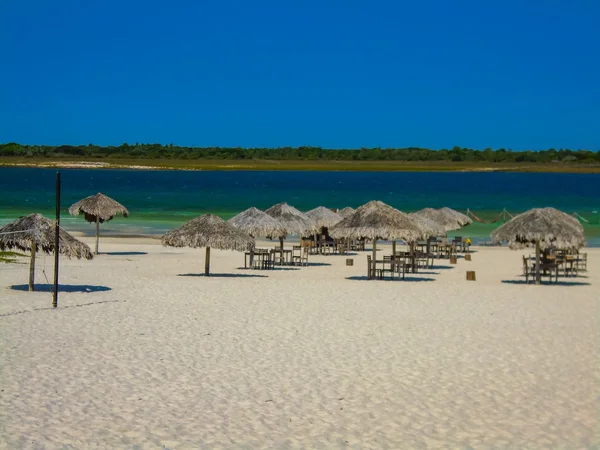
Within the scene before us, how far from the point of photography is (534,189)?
317 feet

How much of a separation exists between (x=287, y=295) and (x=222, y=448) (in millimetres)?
8847

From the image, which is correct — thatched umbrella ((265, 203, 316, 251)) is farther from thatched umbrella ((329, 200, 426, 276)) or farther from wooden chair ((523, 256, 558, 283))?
wooden chair ((523, 256, 558, 283))

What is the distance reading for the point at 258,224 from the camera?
21.3 meters

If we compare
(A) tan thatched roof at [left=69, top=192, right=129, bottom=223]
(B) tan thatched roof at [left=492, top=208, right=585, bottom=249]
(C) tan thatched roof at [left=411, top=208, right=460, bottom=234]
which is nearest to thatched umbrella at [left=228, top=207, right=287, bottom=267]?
(A) tan thatched roof at [left=69, top=192, right=129, bottom=223]

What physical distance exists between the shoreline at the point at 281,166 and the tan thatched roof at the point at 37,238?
140m

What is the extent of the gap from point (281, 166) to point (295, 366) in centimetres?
15791

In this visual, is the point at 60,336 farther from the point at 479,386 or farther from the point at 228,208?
the point at 228,208

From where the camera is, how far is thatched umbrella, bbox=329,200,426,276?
18938 mm

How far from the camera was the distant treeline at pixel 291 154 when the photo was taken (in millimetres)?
173125

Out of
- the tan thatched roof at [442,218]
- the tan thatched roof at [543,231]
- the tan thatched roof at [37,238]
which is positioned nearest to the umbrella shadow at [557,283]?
the tan thatched roof at [543,231]

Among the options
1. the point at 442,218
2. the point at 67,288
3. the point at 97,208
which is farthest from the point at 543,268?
the point at 97,208

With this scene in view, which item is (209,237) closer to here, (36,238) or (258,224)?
(258,224)

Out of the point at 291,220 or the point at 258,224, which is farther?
the point at 291,220

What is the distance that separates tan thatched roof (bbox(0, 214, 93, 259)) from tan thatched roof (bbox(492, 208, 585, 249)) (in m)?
8.89
